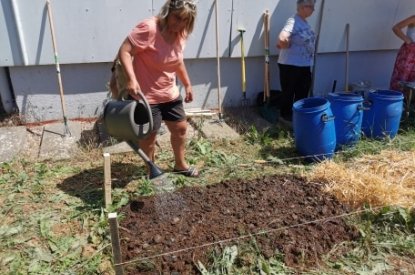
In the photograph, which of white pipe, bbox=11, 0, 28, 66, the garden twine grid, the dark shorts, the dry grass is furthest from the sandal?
white pipe, bbox=11, 0, 28, 66

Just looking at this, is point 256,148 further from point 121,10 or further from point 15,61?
point 15,61

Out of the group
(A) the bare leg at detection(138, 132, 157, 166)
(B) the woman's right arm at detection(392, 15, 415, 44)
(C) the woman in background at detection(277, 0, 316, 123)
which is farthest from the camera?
(B) the woman's right arm at detection(392, 15, 415, 44)

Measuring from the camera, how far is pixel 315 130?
13.1 feet

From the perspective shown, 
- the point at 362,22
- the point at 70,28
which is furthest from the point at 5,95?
the point at 362,22

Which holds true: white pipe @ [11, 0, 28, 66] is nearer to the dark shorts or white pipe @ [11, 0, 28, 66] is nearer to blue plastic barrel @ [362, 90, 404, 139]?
the dark shorts

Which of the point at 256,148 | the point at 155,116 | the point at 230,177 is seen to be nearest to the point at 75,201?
the point at 155,116

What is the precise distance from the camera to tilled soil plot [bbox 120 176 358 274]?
2614mm

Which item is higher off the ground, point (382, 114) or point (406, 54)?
point (406, 54)

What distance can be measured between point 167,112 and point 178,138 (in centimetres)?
32

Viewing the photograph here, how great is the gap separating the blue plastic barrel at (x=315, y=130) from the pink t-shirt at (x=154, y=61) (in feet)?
4.79

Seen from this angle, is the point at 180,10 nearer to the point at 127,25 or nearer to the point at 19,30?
the point at 127,25

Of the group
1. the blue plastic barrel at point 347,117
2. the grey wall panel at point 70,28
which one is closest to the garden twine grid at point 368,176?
the blue plastic barrel at point 347,117

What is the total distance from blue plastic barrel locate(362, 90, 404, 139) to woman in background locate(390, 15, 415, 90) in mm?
1101

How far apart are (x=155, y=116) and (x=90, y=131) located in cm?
172
